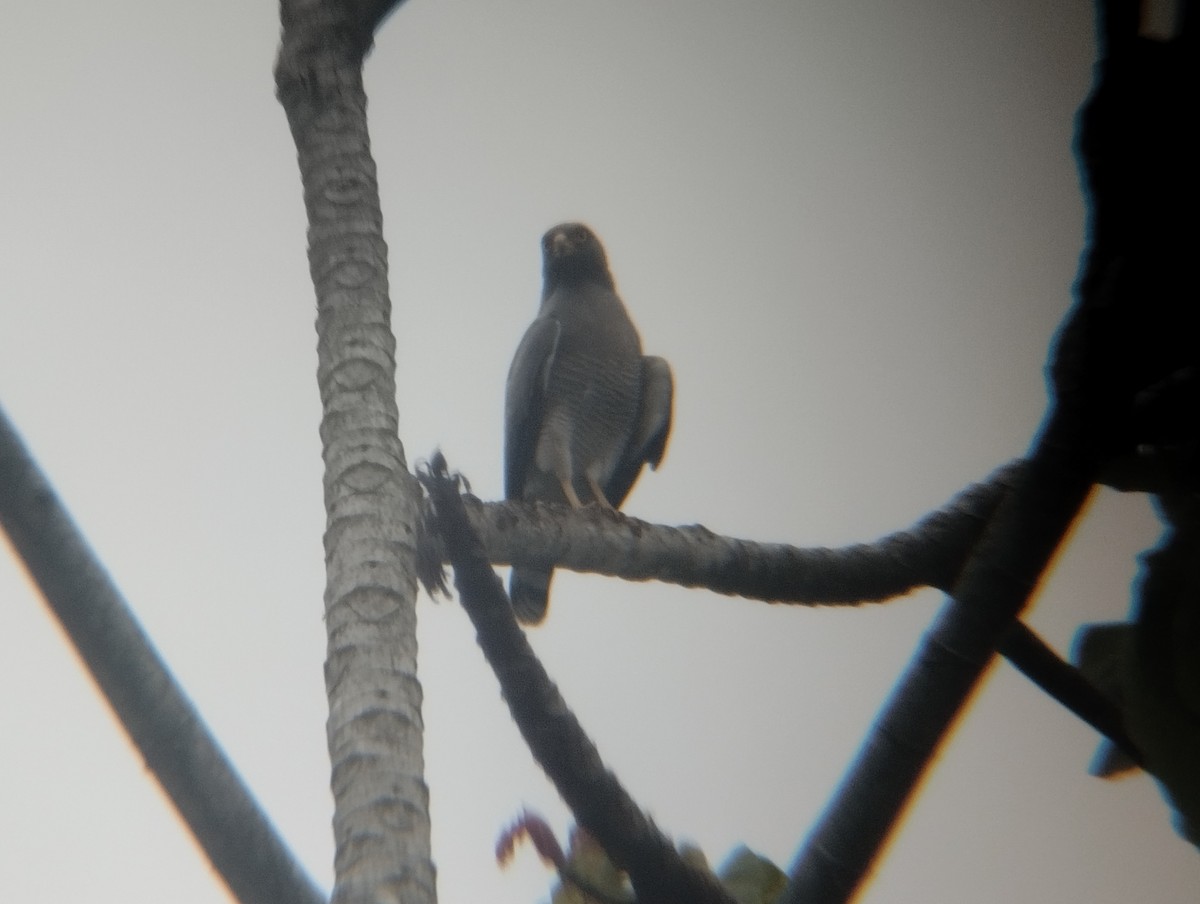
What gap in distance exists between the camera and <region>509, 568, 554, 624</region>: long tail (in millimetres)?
5270

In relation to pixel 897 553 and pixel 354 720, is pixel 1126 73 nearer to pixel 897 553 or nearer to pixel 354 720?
pixel 354 720

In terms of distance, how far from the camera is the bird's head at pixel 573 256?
615 cm

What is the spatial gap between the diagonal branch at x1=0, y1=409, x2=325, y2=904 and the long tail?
3.07 m

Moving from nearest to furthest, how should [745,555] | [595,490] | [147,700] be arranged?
[147,700] → [745,555] → [595,490]

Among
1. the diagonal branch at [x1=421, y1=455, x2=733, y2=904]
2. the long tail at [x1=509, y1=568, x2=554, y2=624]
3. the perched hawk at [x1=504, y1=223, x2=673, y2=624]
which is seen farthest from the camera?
the perched hawk at [x1=504, y1=223, x2=673, y2=624]

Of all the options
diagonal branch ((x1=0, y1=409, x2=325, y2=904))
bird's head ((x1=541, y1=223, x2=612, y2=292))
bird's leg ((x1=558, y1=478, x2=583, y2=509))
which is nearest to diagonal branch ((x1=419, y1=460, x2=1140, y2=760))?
diagonal branch ((x1=0, y1=409, x2=325, y2=904))

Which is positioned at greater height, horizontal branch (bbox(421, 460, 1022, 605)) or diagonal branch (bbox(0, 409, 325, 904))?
horizontal branch (bbox(421, 460, 1022, 605))

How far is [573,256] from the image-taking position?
20.3 feet

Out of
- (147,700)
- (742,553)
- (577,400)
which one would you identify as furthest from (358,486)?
(577,400)

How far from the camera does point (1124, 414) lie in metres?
1.45

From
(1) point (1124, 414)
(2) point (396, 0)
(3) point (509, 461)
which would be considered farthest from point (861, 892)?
(3) point (509, 461)

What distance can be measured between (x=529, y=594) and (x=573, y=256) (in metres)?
1.86

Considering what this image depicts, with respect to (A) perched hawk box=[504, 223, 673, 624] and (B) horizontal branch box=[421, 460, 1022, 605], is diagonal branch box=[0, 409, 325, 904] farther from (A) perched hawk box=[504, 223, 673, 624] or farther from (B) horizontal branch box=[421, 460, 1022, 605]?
(A) perched hawk box=[504, 223, 673, 624]

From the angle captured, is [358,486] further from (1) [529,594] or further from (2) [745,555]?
(1) [529,594]
